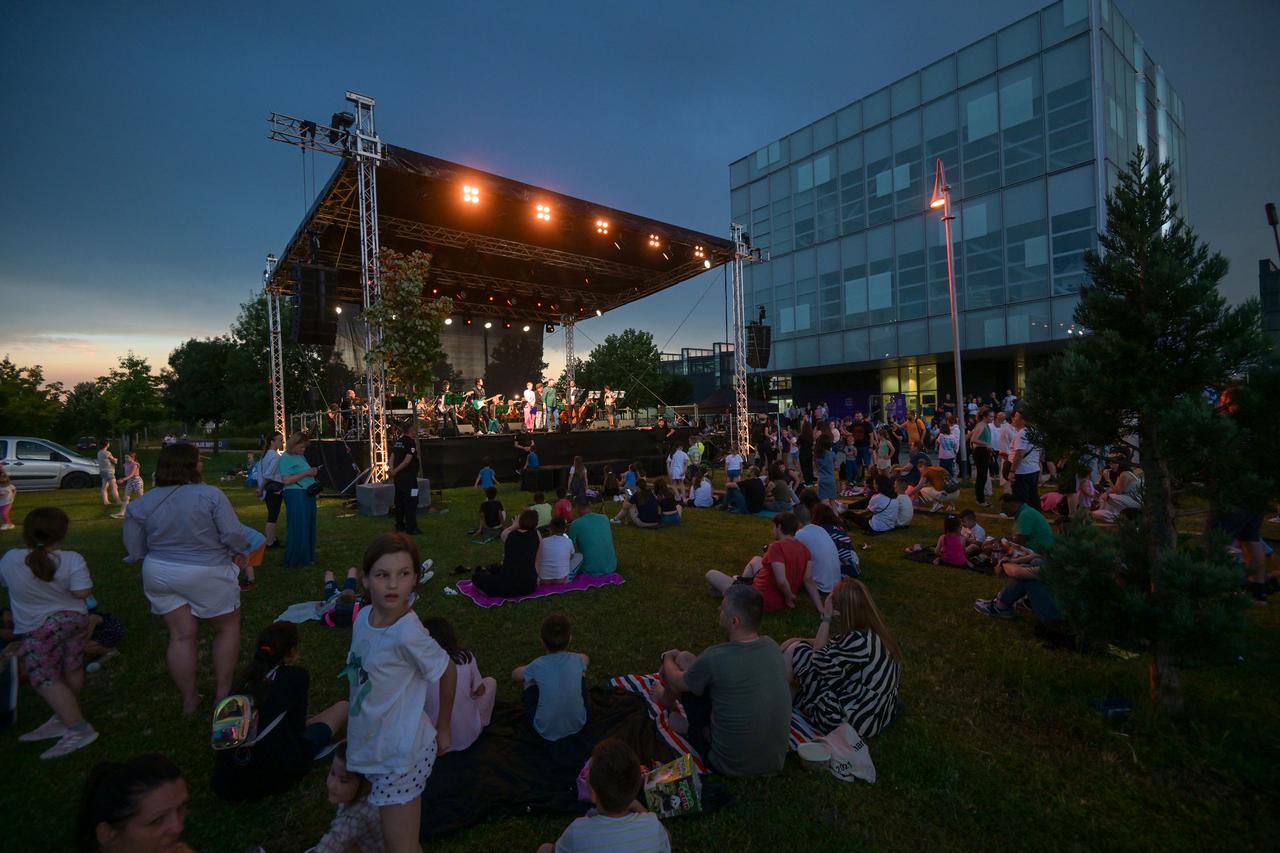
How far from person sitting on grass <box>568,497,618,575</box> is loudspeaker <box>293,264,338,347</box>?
30.4ft

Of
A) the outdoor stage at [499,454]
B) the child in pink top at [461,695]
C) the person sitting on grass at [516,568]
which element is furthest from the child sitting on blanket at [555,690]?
the outdoor stage at [499,454]

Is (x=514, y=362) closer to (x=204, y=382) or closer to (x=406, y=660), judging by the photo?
(x=204, y=382)

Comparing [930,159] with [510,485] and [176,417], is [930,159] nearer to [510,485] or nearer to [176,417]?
[510,485]

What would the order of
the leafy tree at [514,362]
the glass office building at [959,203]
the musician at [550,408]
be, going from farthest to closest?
the leafy tree at [514,362] < the glass office building at [959,203] < the musician at [550,408]

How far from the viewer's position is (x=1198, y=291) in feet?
10.4

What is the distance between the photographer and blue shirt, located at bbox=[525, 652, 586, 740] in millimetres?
3352

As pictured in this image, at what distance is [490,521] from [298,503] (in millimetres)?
2733

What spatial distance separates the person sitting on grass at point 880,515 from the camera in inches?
358

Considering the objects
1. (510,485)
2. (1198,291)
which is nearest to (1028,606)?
(1198,291)

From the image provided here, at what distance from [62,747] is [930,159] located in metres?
30.8

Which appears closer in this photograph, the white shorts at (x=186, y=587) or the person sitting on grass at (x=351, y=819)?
the person sitting on grass at (x=351, y=819)

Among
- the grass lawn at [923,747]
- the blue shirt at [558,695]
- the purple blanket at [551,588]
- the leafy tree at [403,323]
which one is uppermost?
the leafy tree at [403,323]

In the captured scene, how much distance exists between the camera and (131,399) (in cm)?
3300

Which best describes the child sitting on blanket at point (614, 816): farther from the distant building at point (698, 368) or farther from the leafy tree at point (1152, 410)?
the distant building at point (698, 368)
